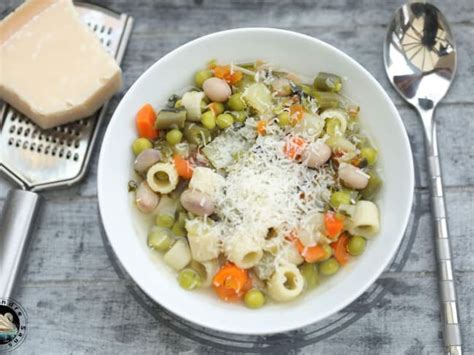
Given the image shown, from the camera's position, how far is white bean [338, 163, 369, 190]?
211 cm

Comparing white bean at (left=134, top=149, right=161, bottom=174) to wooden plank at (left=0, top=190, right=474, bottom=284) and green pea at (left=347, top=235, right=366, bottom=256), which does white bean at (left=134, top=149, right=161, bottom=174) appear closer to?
wooden plank at (left=0, top=190, right=474, bottom=284)

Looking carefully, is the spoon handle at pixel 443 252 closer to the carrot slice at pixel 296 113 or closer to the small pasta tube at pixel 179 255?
the carrot slice at pixel 296 113

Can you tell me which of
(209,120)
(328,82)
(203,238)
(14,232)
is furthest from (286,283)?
(14,232)

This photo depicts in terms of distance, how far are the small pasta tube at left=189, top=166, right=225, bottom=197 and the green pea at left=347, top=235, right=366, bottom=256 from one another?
488 mm

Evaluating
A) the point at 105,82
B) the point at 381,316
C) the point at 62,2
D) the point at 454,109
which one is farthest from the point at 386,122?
the point at 62,2

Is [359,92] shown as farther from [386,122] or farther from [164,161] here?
[164,161]

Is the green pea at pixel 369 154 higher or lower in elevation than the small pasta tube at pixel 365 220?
higher

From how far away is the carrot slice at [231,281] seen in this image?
2.06 m

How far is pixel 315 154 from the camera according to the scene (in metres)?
2.11

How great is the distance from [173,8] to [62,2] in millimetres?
473

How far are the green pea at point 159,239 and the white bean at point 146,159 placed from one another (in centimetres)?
22

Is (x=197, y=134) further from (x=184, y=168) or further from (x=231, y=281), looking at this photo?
(x=231, y=281)

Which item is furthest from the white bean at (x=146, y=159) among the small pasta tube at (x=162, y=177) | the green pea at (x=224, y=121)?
the green pea at (x=224, y=121)

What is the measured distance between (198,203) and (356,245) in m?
0.56
